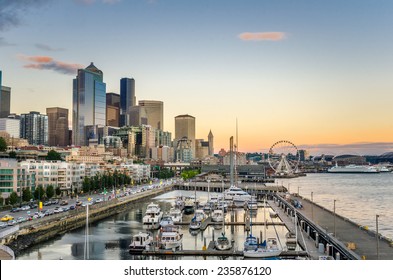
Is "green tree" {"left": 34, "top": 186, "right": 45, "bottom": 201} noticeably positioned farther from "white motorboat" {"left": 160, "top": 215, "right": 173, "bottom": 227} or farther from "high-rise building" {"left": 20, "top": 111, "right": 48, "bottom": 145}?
"high-rise building" {"left": 20, "top": 111, "right": 48, "bottom": 145}

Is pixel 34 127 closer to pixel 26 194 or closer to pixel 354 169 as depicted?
pixel 26 194

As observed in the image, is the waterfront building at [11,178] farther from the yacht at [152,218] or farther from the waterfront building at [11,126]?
the waterfront building at [11,126]

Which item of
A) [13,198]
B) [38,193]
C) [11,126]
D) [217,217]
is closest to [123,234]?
[217,217]

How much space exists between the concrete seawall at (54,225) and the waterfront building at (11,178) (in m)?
2.85

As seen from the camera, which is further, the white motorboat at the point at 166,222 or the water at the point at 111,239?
the white motorboat at the point at 166,222

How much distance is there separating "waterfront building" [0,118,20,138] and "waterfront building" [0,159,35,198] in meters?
24.7

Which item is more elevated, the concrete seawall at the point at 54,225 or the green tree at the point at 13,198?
the green tree at the point at 13,198

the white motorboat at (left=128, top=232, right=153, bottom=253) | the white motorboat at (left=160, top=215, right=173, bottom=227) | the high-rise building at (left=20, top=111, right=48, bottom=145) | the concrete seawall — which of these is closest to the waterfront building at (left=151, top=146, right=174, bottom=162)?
the high-rise building at (left=20, top=111, right=48, bottom=145)

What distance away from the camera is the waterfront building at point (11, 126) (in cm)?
4055

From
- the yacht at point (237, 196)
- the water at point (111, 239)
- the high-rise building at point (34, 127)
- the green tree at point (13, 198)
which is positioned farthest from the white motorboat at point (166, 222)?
the high-rise building at point (34, 127)

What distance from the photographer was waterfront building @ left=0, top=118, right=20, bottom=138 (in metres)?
40.5

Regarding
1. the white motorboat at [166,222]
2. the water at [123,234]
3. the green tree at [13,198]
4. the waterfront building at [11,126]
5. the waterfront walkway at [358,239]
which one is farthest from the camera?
the waterfront building at [11,126]

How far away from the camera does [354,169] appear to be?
56.9 metres

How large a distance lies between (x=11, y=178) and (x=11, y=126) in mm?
29673
